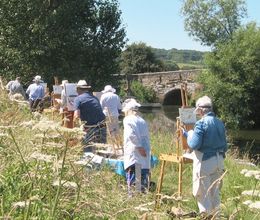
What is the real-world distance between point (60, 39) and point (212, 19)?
18.0m

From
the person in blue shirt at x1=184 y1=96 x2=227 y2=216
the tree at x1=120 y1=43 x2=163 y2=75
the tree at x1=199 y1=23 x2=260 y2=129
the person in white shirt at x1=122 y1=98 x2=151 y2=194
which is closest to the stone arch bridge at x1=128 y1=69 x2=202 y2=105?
the tree at x1=120 y1=43 x2=163 y2=75

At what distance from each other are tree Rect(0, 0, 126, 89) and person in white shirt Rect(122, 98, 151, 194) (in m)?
21.3

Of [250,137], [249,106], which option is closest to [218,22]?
[249,106]

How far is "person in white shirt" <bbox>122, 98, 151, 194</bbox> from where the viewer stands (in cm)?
740

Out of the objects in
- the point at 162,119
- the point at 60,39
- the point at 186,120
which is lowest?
the point at 162,119

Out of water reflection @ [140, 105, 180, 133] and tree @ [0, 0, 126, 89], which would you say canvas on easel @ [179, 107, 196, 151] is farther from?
tree @ [0, 0, 126, 89]

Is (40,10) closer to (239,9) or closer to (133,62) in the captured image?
(239,9)

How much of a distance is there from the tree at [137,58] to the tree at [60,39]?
38510 millimetres

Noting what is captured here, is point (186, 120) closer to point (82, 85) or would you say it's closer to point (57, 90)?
point (82, 85)

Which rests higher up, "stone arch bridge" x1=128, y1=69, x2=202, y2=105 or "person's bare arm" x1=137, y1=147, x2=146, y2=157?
"stone arch bridge" x1=128, y1=69, x2=202, y2=105

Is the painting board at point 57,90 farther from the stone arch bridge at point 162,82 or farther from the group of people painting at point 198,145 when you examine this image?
the stone arch bridge at point 162,82

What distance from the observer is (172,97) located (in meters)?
58.5

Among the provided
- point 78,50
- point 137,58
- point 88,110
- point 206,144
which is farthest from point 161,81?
point 206,144

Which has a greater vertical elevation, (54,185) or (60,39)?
(60,39)
